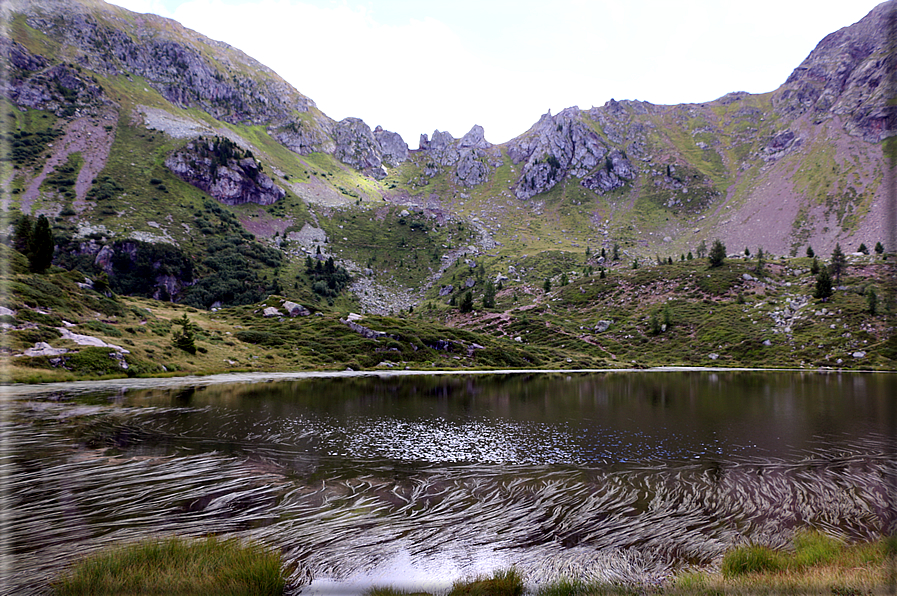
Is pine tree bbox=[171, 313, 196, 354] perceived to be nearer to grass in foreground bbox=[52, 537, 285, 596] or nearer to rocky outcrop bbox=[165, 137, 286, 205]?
grass in foreground bbox=[52, 537, 285, 596]

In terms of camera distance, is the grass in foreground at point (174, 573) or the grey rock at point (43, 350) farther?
the grey rock at point (43, 350)

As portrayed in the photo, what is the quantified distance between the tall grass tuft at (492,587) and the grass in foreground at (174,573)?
3696 millimetres

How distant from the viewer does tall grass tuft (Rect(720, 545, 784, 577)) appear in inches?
348

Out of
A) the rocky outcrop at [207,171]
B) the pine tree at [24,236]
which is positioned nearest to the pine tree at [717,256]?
the pine tree at [24,236]

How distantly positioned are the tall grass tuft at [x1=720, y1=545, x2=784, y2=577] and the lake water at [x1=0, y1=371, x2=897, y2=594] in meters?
1.12

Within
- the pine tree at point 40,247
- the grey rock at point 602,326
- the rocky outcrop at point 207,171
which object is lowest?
the grey rock at point 602,326

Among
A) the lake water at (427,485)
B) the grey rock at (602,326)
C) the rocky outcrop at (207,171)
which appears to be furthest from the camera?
the rocky outcrop at (207,171)

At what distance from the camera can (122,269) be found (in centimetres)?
12406

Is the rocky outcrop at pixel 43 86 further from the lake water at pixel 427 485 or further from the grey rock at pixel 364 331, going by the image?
the lake water at pixel 427 485

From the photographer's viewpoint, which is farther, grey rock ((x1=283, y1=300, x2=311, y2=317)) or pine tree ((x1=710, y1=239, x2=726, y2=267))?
pine tree ((x1=710, y1=239, x2=726, y2=267))

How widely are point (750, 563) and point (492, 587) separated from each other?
6364 millimetres

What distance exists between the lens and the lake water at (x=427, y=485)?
9.95 meters

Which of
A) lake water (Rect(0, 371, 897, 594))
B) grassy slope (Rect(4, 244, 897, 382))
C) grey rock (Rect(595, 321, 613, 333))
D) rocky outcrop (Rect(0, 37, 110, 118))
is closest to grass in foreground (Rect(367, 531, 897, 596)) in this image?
lake water (Rect(0, 371, 897, 594))

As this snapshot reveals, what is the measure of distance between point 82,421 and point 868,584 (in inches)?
1337
